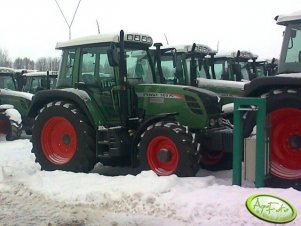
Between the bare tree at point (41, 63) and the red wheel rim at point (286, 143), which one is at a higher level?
the bare tree at point (41, 63)

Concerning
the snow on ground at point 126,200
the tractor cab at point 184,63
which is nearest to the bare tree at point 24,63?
the tractor cab at point 184,63

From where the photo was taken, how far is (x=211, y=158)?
29.3ft

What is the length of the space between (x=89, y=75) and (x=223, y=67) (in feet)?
18.6

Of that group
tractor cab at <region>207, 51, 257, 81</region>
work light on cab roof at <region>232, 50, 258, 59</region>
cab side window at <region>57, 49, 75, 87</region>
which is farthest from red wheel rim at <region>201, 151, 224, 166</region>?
work light on cab roof at <region>232, 50, 258, 59</region>

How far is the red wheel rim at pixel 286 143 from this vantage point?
21.9 ft

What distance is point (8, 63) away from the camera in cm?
7531

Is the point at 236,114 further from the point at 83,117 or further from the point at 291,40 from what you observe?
the point at 83,117

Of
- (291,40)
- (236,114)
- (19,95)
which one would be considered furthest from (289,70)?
(19,95)

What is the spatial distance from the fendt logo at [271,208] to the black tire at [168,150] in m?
1.65

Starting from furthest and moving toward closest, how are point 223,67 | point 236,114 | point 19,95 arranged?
point 19,95 → point 223,67 → point 236,114

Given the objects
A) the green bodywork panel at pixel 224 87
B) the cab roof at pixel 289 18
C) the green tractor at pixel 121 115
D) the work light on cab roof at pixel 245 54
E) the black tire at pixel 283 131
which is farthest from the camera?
the work light on cab roof at pixel 245 54

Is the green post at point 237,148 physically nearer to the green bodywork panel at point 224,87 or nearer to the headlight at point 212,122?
the headlight at point 212,122

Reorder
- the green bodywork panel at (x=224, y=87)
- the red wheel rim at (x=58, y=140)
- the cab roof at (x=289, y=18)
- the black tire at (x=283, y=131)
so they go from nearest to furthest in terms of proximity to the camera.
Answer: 1. the black tire at (x=283, y=131)
2. the cab roof at (x=289, y=18)
3. the red wheel rim at (x=58, y=140)
4. the green bodywork panel at (x=224, y=87)

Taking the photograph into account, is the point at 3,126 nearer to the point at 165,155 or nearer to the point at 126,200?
the point at 165,155
